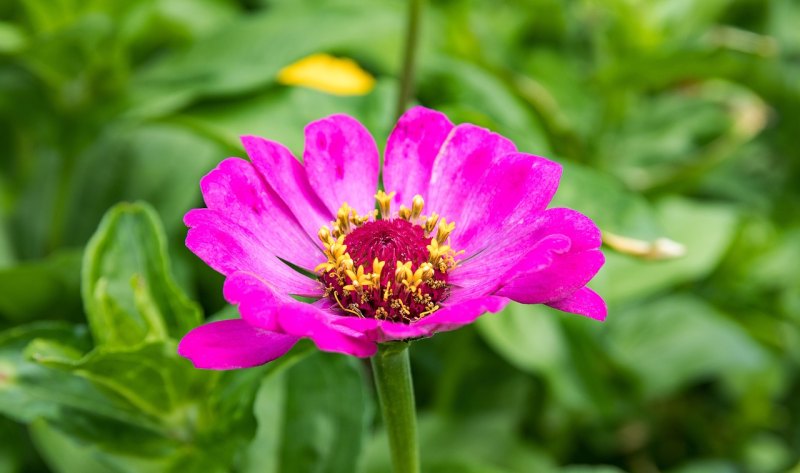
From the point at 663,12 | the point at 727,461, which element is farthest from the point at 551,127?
the point at 727,461

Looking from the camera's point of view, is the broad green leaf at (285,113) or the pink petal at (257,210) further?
the broad green leaf at (285,113)

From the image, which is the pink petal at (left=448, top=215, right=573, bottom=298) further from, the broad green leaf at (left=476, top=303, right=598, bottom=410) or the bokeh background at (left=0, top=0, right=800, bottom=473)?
the broad green leaf at (left=476, top=303, right=598, bottom=410)

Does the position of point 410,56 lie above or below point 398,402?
above

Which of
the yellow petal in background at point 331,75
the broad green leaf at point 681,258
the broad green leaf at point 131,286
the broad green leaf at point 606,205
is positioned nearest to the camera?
the broad green leaf at point 131,286

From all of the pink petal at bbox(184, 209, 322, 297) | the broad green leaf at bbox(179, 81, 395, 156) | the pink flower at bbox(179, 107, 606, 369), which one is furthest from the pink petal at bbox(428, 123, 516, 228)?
the broad green leaf at bbox(179, 81, 395, 156)

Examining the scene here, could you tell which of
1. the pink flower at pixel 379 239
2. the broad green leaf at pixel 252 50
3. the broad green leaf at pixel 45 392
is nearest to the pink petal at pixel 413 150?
the pink flower at pixel 379 239

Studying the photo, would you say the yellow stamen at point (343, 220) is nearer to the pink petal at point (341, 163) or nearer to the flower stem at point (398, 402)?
the pink petal at point (341, 163)

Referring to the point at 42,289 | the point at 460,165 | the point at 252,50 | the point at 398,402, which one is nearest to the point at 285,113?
the point at 252,50

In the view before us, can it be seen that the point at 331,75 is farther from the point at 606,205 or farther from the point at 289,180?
the point at 289,180
